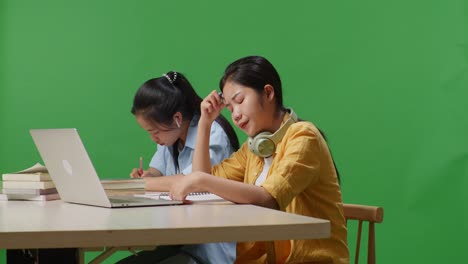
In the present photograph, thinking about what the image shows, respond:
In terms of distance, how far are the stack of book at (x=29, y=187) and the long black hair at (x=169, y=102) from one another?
2.01 ft

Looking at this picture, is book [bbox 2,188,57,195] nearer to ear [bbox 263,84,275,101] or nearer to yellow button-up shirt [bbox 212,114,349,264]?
yellow button-up shirt [bbox 212,114,349,264]

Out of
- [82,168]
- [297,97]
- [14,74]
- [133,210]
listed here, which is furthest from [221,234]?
[14,74]

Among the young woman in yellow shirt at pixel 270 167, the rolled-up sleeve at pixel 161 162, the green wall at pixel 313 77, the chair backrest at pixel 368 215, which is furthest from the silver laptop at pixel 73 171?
the green wall at pixel 313 77

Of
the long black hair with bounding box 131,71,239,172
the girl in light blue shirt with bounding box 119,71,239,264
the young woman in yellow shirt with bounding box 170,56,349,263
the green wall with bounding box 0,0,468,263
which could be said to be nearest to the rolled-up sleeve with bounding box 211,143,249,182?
the young woman in yellow shirt with bounding box 170,56,349,263

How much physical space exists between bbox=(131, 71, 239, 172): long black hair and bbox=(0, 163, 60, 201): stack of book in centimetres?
61

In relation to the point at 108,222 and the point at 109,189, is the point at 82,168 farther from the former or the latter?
the point at 109,189

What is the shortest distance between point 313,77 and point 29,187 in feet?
5.79

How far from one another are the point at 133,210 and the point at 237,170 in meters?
0.73

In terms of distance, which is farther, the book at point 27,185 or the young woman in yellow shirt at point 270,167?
the book at point 27,185

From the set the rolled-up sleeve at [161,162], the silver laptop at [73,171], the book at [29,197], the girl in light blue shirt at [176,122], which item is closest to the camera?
the silver laptop at [73,171]

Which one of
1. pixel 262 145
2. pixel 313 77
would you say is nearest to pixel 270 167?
pixel 262 145

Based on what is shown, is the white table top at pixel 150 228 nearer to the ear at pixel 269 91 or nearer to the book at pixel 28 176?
the book at pixel 28 176

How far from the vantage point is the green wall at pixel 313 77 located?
11.1ft

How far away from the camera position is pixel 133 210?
1562 millimetres
